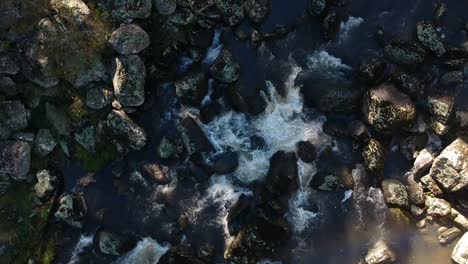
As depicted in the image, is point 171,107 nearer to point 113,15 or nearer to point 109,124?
point 109,124

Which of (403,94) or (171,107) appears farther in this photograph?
(171,107)

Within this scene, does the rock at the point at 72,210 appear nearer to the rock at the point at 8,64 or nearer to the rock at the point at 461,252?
the rock at the point at 8,64

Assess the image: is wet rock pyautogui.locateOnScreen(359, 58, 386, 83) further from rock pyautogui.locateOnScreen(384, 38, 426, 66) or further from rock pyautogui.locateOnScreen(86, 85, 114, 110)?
rock pyautogui.locateOnScreen(86, 85, 114, 110)

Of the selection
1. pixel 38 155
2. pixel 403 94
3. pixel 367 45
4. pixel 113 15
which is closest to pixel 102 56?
pixel 113 15

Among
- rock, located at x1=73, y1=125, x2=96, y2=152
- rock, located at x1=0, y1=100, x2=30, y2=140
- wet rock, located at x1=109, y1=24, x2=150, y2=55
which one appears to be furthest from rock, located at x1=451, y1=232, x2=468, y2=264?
rock, located at x1=0, y1=100, x2=30, y2=140

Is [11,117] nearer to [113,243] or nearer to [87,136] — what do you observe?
[87,136]

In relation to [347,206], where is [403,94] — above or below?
above
